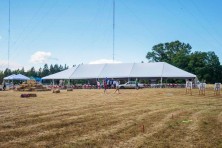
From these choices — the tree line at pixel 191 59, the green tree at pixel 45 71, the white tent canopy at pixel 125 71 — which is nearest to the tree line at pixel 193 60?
the tree line at pixel 191 59

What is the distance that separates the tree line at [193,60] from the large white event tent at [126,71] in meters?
37.7

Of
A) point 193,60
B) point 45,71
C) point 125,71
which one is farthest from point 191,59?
point 45,71

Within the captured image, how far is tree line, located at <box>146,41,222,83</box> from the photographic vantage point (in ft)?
292

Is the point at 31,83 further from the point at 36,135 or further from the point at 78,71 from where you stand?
the point at 36,135

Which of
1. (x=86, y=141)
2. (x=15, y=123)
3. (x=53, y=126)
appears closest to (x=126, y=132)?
(x=86, y=141)

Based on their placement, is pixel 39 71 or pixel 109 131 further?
pixel 39 71

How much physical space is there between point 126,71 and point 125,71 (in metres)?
0.23

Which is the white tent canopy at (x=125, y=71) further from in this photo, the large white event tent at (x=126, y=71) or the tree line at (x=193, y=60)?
the tree line at (x=193, y=60)

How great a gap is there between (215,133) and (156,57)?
4016 inches

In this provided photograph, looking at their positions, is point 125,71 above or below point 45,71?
below

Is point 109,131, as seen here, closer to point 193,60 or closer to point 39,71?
point 193,60

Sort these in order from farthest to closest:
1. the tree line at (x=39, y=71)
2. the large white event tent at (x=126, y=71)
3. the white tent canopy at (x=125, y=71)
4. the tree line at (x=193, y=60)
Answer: the tree line at (x=39, y=71) < the tree line at (x=193, y=60) < the white tent canopy at (x=125, y=71) < the large white event tent at (x=126, y=71)

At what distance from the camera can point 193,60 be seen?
8881cm

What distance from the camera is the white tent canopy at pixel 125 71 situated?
1944 inches
